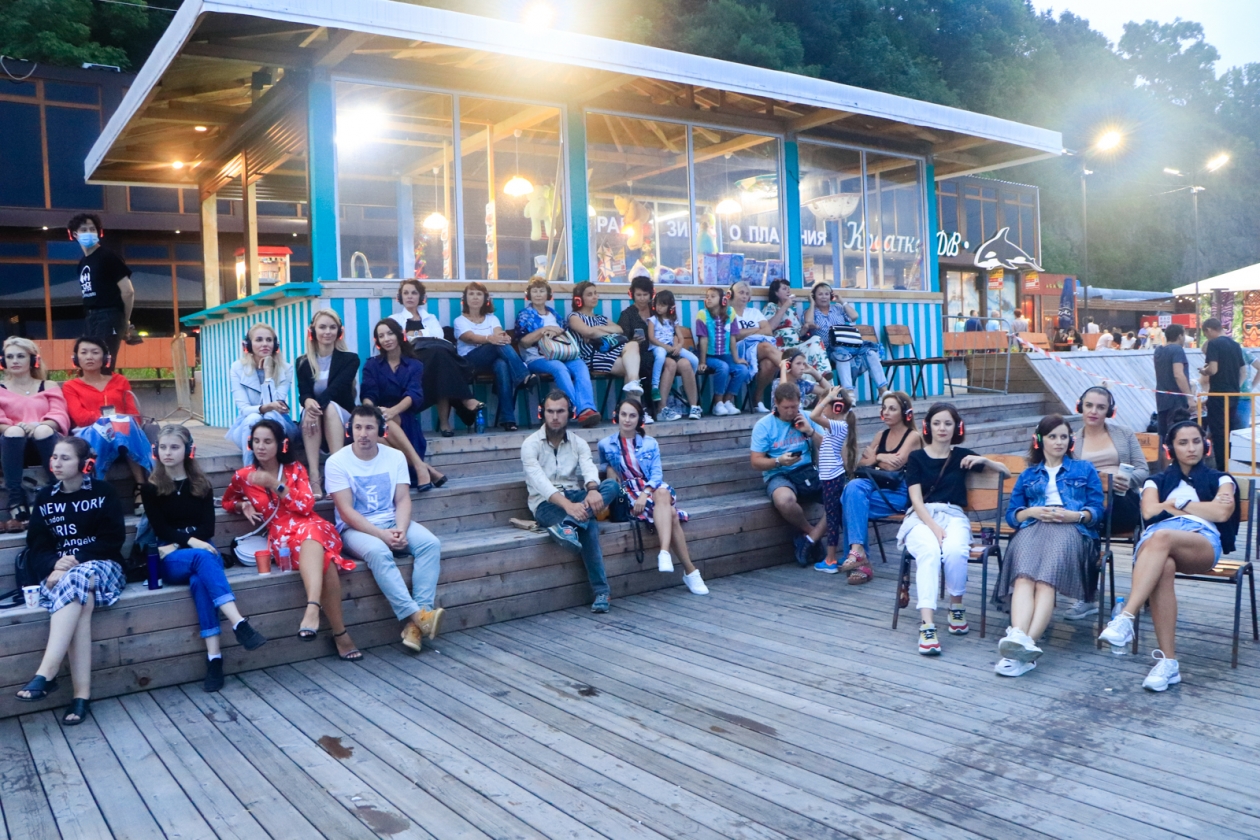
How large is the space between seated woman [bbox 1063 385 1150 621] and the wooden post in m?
8.66

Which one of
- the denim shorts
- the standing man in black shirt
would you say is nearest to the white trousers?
the denim shorts

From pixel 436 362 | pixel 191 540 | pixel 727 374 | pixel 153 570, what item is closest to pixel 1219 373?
pixel 727 374

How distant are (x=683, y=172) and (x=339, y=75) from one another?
11.3 feet

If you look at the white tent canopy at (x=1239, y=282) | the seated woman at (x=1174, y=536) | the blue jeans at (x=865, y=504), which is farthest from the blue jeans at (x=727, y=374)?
the white tent canopy at (x=1239, y=282)

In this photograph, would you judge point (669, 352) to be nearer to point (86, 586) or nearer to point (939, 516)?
point (939, 516)

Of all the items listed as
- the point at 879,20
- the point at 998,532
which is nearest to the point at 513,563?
the point at 998,532

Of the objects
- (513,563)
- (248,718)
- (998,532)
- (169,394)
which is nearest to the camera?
(248,718)

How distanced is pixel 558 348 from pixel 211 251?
16.4ft

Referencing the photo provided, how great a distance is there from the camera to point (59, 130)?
63.5 ft

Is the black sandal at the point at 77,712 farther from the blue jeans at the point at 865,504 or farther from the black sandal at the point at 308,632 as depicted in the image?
the blue jeans at the point at 865,504

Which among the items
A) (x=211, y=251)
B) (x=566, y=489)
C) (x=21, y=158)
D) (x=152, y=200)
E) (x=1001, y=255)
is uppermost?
(x=21, y=158)

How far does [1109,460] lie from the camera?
5613 mm

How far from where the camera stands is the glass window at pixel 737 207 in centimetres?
988

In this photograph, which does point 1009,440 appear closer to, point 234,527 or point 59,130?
point 234,527
